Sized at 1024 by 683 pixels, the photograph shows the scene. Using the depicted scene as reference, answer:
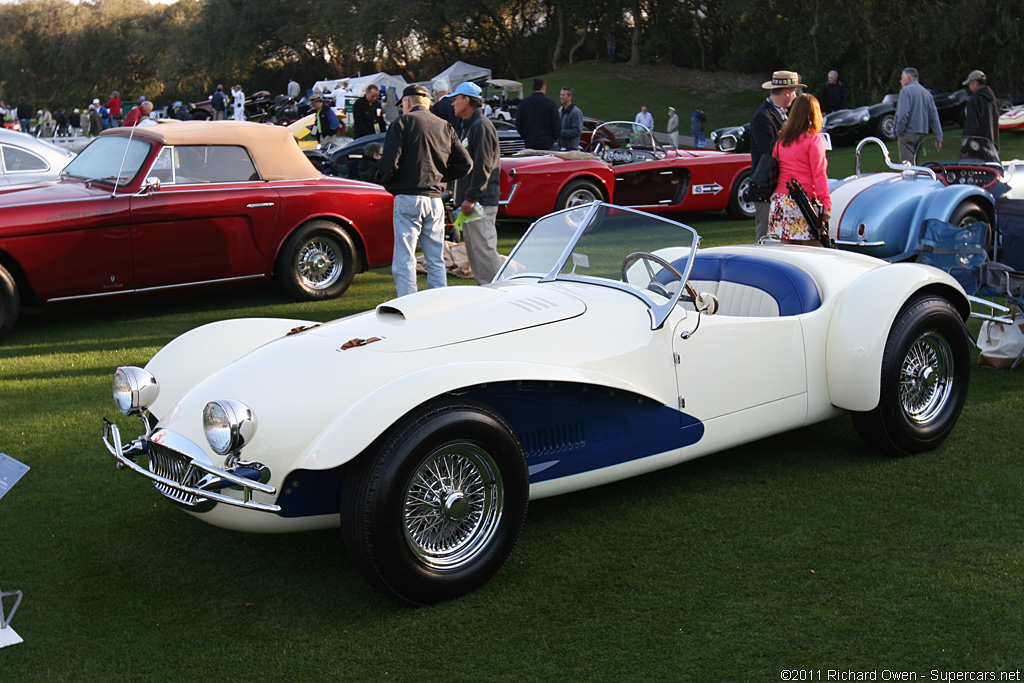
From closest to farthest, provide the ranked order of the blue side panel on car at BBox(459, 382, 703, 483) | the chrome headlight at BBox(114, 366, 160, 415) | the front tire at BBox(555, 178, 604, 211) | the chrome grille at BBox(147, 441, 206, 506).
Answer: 1. the chrome grille at BBox(147, 441, 206, 506)
2. the blue side panel on car at BBox(459, 382, 703, 483)
3. the chrome headlight at BBox(114, 366, 160, 415)
4. the front tire at BBox(555, 178, 604, 211)

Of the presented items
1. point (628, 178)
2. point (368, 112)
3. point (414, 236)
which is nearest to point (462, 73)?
point (368, 112)

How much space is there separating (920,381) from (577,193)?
6.90m

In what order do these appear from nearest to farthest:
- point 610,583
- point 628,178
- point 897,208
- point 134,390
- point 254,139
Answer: point 610,583 → point 134,390 → point 897,208 → point 254,139 → point 628,178

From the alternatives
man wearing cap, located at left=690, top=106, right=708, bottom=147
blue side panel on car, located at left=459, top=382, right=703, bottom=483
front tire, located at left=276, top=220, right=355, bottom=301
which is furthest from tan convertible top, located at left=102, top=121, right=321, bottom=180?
man wearing cap, located at left=690, top=106, right=708, bottom=147

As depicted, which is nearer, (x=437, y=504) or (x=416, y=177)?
(x=437, y=504)

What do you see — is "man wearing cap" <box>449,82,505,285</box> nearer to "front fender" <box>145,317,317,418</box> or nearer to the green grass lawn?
"front fender" <box>145,317,317,418</box>

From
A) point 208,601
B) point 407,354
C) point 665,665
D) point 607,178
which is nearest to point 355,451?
point 407,354

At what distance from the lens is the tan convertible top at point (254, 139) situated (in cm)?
777

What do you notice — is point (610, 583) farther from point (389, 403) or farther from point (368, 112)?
point (368, 112)

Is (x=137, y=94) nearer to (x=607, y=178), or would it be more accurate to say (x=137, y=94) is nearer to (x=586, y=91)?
(x=586, y=91)

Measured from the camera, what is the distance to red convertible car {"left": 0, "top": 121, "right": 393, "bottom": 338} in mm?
6996

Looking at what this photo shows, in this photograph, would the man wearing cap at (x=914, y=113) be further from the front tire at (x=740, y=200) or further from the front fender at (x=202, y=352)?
the front fender at (x=202, y=352)

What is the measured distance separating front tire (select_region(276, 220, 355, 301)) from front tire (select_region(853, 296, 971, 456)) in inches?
214

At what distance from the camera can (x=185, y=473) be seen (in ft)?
10.5
